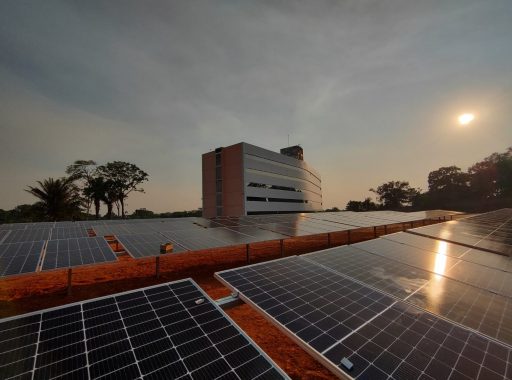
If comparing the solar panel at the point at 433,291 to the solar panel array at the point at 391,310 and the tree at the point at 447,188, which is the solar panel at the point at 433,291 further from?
the tree at the point at 447,188

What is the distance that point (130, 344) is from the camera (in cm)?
363

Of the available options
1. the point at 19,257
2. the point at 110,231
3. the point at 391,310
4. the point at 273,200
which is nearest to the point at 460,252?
the point at 391,310

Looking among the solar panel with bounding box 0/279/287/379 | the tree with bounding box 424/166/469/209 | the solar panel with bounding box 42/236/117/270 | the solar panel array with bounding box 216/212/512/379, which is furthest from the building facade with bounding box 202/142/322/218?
the tree with bounding box 424/166/469/209

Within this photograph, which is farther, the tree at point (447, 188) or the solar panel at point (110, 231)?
the tree at point (447, 188)

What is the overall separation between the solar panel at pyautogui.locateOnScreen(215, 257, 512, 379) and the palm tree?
130 ft

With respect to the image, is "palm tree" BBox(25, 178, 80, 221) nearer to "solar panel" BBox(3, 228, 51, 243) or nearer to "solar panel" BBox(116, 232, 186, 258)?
"solar panel" BBox(3, 228, 51, 243)

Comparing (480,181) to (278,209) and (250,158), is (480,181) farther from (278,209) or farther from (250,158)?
(250,158)

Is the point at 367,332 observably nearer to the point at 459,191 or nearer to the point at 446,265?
the point at 446,265

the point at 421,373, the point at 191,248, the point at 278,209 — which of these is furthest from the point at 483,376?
the point at 278,209

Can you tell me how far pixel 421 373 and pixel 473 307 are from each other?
3444mm

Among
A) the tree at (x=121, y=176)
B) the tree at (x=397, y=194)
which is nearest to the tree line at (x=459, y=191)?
the tree at (x=397, y=194)

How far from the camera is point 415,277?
6883 millimetres

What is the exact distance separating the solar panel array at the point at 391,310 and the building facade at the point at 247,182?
1466 inches

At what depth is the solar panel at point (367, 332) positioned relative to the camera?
346 cm
